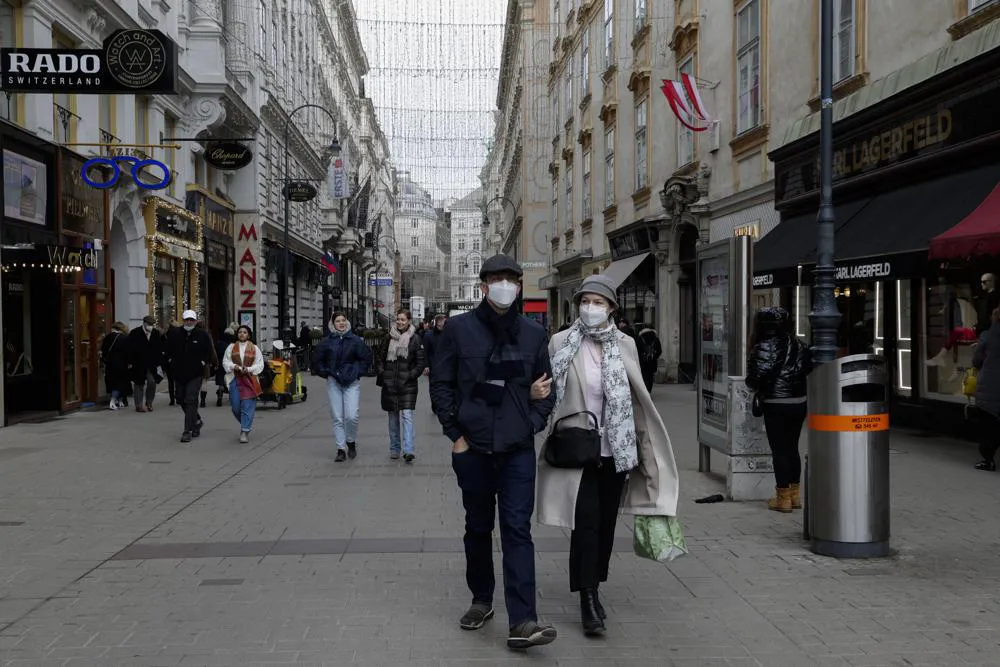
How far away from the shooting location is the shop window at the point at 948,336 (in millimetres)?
12211

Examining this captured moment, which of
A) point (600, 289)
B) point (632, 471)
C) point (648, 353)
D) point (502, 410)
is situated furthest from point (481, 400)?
point (648, 353)

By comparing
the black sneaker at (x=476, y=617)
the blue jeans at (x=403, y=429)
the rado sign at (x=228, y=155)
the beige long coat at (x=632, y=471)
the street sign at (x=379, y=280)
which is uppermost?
the rado sign at (x=228, y=155)

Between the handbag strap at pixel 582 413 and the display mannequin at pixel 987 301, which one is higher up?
the display mannequin at pixel 987 301

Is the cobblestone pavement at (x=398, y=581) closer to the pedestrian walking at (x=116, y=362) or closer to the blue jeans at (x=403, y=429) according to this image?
the blue jeans at (x=403, y=429)

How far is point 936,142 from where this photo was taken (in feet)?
39.2

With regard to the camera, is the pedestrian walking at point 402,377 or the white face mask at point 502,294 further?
the pedestrian walking at point 402,377

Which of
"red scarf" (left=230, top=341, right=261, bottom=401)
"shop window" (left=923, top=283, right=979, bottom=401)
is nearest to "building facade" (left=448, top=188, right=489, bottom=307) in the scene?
"red scarf" (left=230, top=341, right=261, bottom=401)

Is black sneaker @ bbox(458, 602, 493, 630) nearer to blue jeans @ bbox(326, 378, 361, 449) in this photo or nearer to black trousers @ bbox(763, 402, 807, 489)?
black trousers @ bbox(763, 402, 807, 489)

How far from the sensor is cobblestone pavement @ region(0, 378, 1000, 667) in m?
4.68

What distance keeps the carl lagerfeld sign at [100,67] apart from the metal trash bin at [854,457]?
35.0 ft

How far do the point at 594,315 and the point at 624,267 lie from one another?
22.3 meters

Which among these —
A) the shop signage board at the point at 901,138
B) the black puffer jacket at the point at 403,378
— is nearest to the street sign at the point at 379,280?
the shop signage board at the point at 901,138

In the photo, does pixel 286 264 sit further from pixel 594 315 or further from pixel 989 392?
pixel 594 315

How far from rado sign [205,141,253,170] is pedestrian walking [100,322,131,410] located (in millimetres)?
6514
